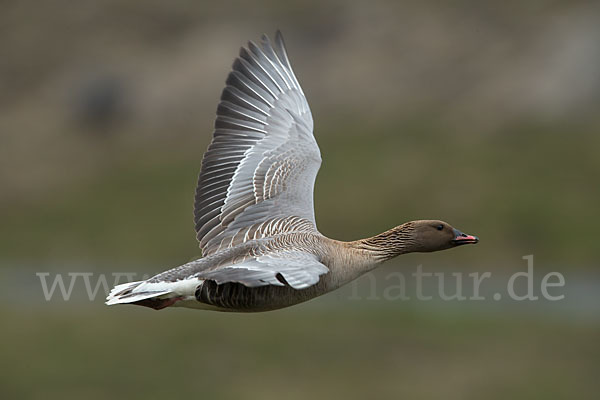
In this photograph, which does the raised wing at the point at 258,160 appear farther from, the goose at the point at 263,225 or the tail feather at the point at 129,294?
the tail feather at the point at 129,294

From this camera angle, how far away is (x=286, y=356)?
19672 mm

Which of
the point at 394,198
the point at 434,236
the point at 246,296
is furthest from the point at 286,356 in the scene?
the point at 246,296

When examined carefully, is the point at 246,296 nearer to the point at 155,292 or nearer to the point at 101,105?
the point at 155,292

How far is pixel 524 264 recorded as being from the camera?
26000mm

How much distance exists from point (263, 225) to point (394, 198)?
1965cm

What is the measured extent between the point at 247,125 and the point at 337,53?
29.2m

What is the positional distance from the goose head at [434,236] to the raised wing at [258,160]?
0.98 m

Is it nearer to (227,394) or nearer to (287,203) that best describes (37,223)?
(227,394)

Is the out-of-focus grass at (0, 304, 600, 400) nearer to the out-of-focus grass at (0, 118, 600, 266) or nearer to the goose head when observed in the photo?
the out-of-focus grass at (0, 118, 600, 266)

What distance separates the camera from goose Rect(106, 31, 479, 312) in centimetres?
819

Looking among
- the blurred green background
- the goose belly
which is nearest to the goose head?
the goose belly

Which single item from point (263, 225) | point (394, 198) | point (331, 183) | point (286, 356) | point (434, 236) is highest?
point (331, 183)

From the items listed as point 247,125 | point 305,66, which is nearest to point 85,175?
point 305,66

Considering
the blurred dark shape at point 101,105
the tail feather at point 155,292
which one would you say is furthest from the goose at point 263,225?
the blurred dark shape at point 101,105
